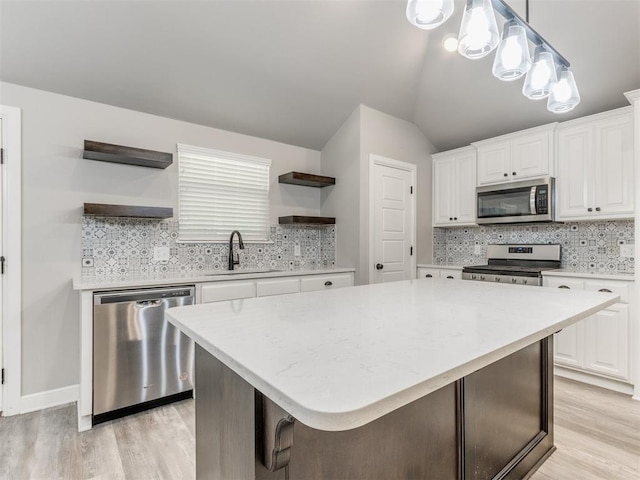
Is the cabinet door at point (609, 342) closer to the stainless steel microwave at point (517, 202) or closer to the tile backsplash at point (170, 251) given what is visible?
the stainless steel microwave at point (517, 202)

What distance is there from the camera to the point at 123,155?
8.68ft

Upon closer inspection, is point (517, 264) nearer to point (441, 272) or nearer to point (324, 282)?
point (441, 272)

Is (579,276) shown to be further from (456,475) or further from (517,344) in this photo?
(517,344)

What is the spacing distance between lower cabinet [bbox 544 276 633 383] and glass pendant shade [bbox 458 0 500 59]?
2504 millimetres

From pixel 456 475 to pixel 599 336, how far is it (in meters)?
2.41

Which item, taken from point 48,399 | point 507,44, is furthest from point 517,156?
point 48,399

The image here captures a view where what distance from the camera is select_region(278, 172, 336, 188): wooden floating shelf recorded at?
3671 mm

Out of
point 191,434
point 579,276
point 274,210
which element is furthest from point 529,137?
point 191,434

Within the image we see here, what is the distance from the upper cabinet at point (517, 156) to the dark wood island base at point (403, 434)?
7.66ft

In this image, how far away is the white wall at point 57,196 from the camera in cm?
254

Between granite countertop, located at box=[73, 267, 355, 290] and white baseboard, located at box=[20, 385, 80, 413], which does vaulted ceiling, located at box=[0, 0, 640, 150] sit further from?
white baseboard, located at box=[20, 385, 80, 413]

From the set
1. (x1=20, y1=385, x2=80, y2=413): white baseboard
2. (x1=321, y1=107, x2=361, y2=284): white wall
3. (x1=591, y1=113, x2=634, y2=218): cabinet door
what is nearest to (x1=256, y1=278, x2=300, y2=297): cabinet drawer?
(x1=321, y1=107, x2=361, y2=284): white wall

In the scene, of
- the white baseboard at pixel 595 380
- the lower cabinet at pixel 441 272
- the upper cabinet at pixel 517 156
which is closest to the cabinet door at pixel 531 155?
the upper cabinet at pixel 517 156

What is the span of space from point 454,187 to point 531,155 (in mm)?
933
